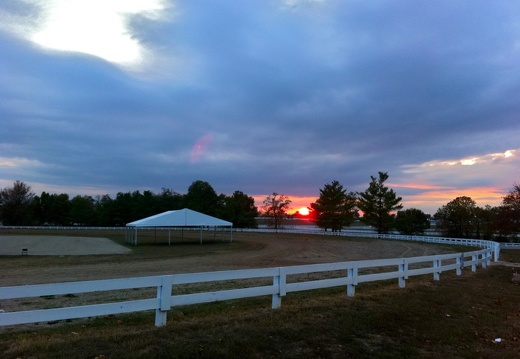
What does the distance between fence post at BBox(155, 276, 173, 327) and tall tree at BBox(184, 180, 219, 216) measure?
356ft

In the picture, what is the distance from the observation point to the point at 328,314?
8.70m

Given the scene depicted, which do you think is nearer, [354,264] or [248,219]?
[354,264]

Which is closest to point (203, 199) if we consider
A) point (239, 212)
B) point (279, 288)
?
point (239, 212)

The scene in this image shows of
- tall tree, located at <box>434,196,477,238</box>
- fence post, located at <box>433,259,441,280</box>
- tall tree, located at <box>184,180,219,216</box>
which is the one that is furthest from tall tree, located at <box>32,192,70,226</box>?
fence post, located at <box>433,259,441,280</box>

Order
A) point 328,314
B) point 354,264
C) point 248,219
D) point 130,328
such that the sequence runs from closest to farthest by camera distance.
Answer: point 130,328 → point 328,314 → point 354,264 → point 248,219

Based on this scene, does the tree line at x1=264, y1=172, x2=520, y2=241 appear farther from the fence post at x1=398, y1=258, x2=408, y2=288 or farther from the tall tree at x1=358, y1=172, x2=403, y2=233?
the fence post at x1=398, y1=258, x2=408, y2=288

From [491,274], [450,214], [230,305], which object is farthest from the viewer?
[450,214]

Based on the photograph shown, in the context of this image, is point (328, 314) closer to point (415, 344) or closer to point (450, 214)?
point (415, 344)

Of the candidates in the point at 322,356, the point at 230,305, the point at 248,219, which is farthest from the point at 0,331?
the point at 248,219

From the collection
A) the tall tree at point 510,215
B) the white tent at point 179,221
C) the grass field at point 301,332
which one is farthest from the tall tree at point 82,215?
the grass field at point 301,332

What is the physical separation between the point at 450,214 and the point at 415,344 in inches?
3276

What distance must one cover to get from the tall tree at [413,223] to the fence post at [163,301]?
292ft

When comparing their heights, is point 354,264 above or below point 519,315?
above

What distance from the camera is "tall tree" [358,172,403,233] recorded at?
77.3 metres
